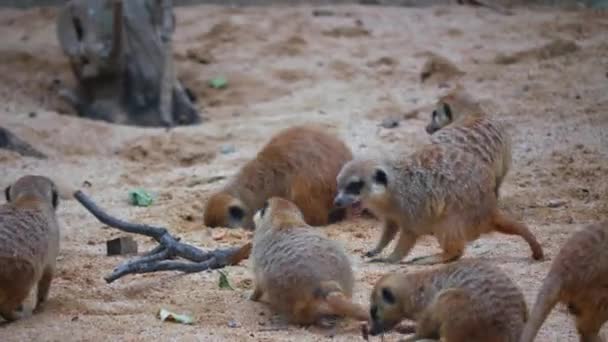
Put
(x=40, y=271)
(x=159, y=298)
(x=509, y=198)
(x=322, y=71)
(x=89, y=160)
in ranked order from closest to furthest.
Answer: (x=40, y=271) < (x=159, y=298) < (x=509, y=198) < (x=89, y=160) < (x=322, y=71)

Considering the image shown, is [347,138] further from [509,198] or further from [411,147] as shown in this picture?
[509,198]

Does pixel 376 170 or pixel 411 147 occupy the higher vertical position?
pixel 376 170

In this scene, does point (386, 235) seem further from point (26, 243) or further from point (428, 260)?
point (26, 243)

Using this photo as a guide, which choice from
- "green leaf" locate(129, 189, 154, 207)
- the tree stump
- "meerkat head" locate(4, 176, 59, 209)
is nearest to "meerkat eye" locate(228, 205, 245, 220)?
"green leaf" locate(129, 189, 154, 207)

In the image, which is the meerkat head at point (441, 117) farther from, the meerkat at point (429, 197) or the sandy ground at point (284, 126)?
the meerkat at point (429, 197)

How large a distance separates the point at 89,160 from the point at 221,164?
91cm

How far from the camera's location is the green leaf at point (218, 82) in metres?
9.48

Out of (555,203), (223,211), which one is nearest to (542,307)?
(555,203)

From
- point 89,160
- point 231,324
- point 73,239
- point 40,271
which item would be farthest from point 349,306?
point 89,160

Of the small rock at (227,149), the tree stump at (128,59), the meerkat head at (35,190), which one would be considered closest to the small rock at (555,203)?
the small rock at (227,149)

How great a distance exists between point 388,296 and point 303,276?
0.38 meters

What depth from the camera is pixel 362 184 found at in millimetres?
5531

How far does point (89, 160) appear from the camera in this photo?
7758 millimetres

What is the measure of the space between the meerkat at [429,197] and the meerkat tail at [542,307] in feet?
5.35
